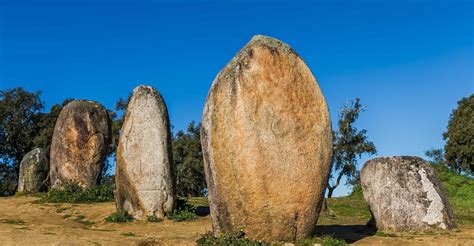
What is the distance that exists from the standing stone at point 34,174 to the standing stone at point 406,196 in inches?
830

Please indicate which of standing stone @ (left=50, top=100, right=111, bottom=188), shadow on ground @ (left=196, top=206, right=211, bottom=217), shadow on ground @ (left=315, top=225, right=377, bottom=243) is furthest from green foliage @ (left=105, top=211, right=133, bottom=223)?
standing stone @ (left=50, top=100, right=111, bottom=188)

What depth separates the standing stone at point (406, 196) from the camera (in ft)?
55.7

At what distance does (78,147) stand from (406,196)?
17027 mm

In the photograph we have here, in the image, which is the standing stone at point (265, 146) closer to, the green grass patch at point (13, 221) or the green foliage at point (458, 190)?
the green grass patch at point (13, 221)

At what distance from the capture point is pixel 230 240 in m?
13.0

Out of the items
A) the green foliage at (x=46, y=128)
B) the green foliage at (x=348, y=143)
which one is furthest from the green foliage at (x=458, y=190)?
the green foliage at (x=46, y=128)

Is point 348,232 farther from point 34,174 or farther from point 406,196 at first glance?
point 34,174

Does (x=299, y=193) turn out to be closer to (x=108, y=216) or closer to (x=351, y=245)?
(x=351, y=245)

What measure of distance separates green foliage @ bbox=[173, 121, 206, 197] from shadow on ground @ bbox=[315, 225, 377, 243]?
3145 cm

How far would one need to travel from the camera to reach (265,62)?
1352cm

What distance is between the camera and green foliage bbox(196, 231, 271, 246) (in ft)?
42.2

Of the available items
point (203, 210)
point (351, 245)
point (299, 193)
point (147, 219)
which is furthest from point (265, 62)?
point (203, 210)

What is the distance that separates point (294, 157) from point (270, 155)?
0.61m

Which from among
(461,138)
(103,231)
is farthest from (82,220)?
(461,138)
